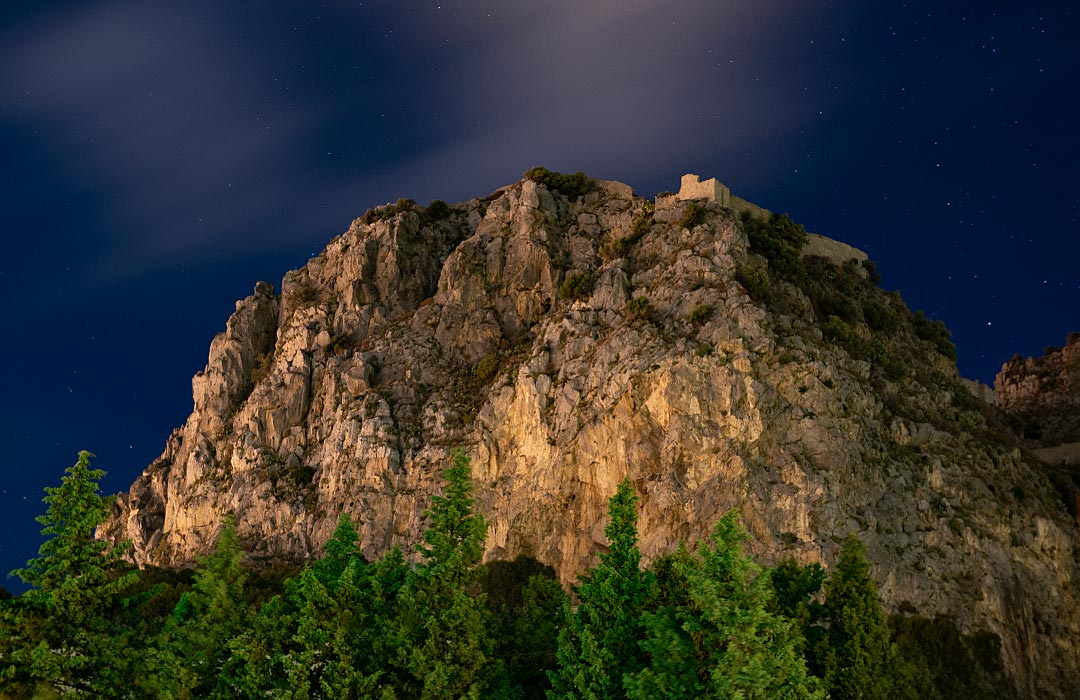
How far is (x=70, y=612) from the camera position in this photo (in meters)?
28.0

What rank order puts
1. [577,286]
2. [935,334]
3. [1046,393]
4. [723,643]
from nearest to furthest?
1. [723,643]
2. [577,286]
3. [935,334]
4. [1046,393]

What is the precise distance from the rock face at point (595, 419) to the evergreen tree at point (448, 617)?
26.4m

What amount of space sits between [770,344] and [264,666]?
43.5m

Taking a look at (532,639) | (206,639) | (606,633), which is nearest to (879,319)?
(532,639)

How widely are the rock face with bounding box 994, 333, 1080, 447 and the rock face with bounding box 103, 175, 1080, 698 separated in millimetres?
10366

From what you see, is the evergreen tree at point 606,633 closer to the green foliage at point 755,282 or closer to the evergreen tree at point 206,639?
Result: the evergreen tree at point 206,639

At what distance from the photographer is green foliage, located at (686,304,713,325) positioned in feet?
Result: 224

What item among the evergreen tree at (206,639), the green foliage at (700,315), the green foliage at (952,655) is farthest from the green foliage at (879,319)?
the evergreen tree at (206,639)

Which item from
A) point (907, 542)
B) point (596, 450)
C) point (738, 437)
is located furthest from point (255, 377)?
point (907, 542)

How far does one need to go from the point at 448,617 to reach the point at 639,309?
139 ft

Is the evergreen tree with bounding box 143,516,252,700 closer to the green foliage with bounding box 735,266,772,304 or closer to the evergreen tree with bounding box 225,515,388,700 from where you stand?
the evergreen tree with bounding box 225,515,388,700

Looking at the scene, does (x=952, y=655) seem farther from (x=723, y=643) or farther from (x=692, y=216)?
(x=692, y=216)

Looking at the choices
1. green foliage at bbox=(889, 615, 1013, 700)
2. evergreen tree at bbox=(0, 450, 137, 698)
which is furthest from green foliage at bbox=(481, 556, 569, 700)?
green foliage at bbox=(889, 615, 1013, 700)

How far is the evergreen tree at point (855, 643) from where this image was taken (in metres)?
33.6
